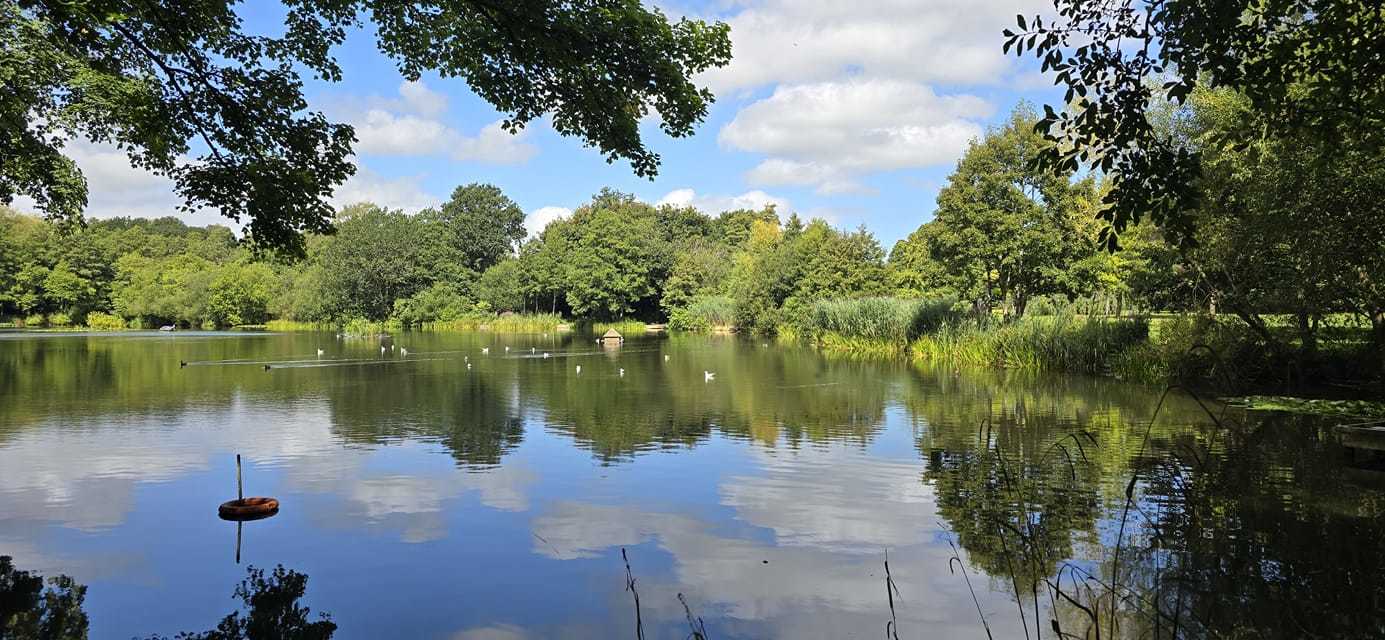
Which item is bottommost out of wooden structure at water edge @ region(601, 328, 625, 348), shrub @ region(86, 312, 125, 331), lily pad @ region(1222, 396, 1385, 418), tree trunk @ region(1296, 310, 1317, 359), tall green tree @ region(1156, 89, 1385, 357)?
lily pad @ region(1222, 396, 1385, 418)

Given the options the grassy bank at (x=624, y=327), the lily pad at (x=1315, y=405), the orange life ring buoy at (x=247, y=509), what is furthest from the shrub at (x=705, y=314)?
the orange life ring buoy at (x=247, y=509)

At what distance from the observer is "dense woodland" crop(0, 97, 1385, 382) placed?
14891mm

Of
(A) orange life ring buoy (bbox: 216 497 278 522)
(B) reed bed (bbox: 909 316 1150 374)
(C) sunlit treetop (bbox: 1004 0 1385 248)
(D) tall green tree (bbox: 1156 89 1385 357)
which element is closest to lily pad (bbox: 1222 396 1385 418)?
(D) tall green tree (bbox: 1156 89 1385 357)

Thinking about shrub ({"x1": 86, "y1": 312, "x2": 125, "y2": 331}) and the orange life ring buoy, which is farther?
shrub ({"x1": 86, "y1": 312, "x2": 125, "y2": 331})

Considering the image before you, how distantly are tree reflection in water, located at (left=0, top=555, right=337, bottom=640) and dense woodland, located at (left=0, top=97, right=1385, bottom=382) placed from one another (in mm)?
3510

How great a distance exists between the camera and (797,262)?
1969 inches

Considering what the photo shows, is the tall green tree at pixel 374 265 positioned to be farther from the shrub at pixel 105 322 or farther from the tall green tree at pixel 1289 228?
the tall green tree at pixel 1289 228

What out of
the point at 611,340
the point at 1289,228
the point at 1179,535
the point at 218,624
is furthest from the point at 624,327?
the point at 218,624

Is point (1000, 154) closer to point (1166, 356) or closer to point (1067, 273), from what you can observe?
point (1067, 273)

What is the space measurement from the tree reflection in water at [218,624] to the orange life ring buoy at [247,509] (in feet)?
6.18

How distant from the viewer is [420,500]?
9750 mm

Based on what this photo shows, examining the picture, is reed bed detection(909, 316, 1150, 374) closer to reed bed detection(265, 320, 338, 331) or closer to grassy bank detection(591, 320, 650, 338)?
grassy bank detection(591, 320, 650, 338)

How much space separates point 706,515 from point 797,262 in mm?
41711

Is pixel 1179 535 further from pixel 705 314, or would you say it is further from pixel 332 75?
pixel 705 314
